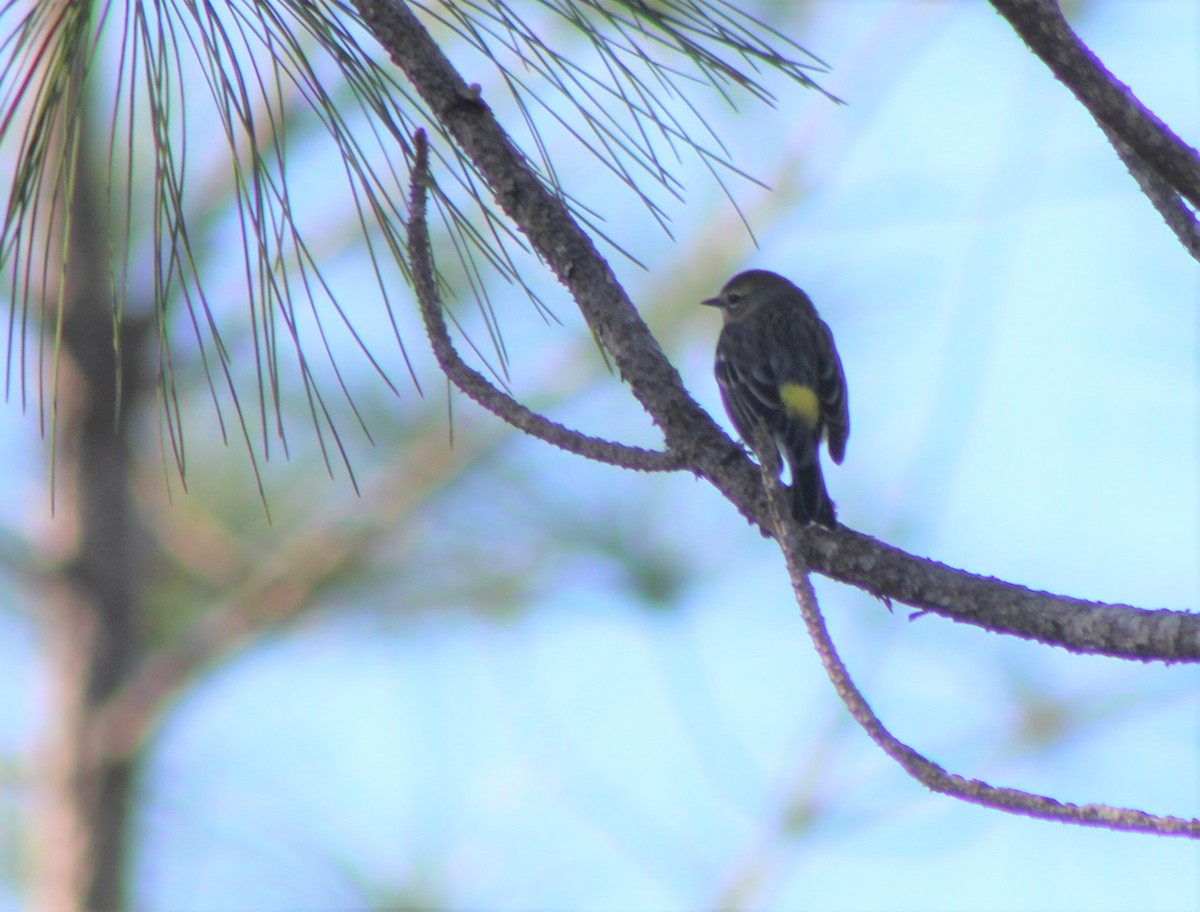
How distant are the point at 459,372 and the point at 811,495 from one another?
3.72 ft

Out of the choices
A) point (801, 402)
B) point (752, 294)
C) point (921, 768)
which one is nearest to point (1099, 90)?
point (921, 768)

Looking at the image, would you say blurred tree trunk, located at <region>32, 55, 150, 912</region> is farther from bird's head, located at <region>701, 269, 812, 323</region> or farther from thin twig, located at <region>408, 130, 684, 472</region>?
thin twig, located at <region>408, 130, 684, 472</region>

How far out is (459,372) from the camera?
1636 mm

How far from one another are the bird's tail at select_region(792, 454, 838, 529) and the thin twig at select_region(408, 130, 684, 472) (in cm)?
52

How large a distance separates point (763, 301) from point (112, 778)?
7.85 feet

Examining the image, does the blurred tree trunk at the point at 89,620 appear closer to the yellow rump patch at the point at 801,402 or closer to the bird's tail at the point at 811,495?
the yellow rump patch at the point at 801,402

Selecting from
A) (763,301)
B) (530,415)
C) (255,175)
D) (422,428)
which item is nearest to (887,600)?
(530,415)

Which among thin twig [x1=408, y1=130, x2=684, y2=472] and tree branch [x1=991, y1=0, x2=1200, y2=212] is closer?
tree branch [x1=991, y1=0, x2=1200, y2=212]

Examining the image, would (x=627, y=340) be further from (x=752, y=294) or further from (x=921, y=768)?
(x=752, y=294)

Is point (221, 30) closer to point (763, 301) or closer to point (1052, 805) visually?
point (1052, 805)

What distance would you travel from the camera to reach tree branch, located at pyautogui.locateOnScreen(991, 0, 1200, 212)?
119cm

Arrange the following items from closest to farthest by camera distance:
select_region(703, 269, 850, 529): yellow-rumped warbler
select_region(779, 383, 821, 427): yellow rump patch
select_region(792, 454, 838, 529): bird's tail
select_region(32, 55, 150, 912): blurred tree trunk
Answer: select_region(792, 454, 838, 529): bird's tail
select_region(703, 269, 850, 529): yellow-rumped warbler
select_region(779, 383, 821, 427): yellow rump patch
select_region(32, 55, 150, 912): blurred tree trunk

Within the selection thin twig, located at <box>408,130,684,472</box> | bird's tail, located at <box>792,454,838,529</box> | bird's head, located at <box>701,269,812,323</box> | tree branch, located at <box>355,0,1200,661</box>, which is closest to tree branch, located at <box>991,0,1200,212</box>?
tree branch, located at <box>355,0,1200,661</box>

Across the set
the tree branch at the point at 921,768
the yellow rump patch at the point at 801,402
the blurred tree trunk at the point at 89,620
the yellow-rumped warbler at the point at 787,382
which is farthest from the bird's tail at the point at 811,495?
the blurred tree trunk at the point at 89,620
